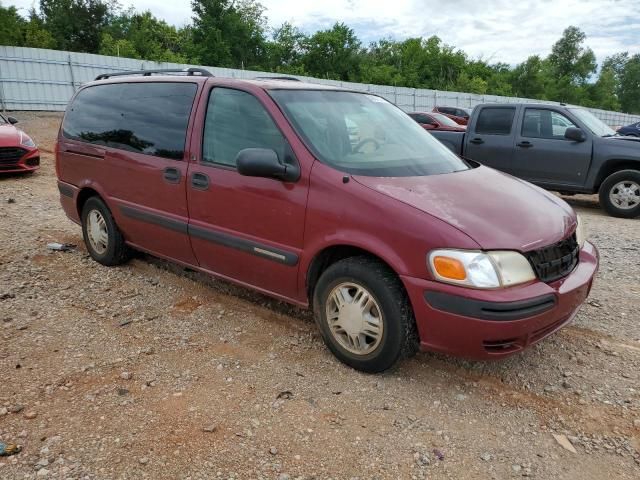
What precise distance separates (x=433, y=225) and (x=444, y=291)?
347 millimetres

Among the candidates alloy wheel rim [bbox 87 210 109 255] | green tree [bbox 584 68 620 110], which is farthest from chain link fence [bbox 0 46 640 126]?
green tree [bbox 584 68 620 110]

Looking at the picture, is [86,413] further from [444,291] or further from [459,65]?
[459,65]

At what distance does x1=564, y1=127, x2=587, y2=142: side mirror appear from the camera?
7.98 meters

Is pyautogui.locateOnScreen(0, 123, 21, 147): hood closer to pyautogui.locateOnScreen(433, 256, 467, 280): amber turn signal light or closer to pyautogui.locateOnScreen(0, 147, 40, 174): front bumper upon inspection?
pyautogui.locateOnScreen(0, 147, 40, 174): front bumper

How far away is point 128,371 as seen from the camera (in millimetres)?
3113

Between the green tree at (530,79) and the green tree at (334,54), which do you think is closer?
the green tree at (334,54)

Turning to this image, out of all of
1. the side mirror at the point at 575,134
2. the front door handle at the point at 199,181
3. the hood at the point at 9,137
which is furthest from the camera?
the hood at the point at 9,137

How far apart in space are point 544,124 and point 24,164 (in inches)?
361

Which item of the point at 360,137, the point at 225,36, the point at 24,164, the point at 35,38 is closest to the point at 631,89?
the point at 225,36

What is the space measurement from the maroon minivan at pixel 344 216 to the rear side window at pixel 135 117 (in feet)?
0.06

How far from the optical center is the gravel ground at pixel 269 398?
94.4 inches

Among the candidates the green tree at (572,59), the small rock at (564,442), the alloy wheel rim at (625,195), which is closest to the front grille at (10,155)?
the small rock at (564,442)

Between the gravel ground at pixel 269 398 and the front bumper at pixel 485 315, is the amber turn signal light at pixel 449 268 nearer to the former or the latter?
the front bumper at pixel 485 315

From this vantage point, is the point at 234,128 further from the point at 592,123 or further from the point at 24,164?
the point at 24,164
